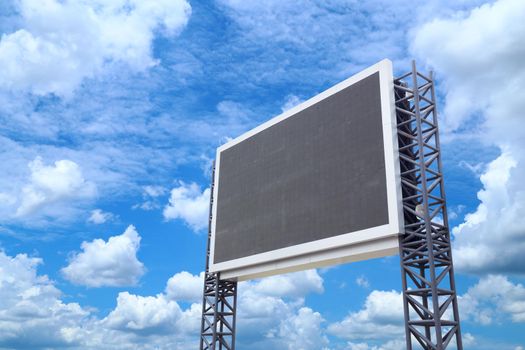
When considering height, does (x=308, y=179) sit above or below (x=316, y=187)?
above

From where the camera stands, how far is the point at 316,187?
20.3 meters

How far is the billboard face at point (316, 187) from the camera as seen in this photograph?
58.7 ft

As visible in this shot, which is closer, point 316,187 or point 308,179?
point 316,187

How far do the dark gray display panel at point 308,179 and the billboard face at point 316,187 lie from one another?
0.04 m

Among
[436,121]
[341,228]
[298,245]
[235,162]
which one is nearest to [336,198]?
[341,228]

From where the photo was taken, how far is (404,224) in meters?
17.1

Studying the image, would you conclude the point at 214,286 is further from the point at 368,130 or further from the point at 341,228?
the point at 368,130

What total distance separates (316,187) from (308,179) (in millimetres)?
648

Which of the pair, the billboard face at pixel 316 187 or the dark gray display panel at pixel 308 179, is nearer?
the billboard face at pixel 316 187

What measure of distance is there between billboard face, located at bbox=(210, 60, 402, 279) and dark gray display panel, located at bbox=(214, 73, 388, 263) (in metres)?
0.04

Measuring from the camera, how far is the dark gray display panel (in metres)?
18.4

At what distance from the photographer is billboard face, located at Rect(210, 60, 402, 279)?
17.9 metres

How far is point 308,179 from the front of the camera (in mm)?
20781

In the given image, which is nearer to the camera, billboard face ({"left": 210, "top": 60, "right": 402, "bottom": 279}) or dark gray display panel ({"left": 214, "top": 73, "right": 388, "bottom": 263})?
billboard face ({"left": 210, "top": 60, "right": 402, "bottom": 279})
